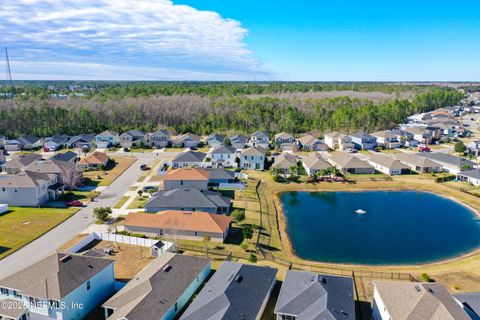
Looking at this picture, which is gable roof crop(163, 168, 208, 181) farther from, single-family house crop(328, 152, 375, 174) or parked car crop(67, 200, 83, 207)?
single-family house crop(328, 152, 375, 174)

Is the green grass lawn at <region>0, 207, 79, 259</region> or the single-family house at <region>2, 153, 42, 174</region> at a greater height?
the single-family house at <region>2, 153, 42, 174</region>

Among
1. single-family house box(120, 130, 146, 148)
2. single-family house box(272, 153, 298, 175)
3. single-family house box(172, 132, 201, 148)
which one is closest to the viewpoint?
single-family house box(272, 153, 298, 175)

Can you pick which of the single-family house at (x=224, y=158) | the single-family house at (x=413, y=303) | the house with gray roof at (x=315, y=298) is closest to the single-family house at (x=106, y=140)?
the single-family house at (x=224, y=158)

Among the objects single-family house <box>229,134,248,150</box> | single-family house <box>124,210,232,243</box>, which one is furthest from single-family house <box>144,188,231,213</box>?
single-family house <box>229,134,248,150</box>

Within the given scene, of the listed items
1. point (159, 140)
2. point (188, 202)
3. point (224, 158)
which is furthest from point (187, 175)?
point (159, 140)

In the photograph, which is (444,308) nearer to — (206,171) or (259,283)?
(259,283)

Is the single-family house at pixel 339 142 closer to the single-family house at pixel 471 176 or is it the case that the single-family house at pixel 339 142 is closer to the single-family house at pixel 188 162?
the single-family house at pixel 471 176
